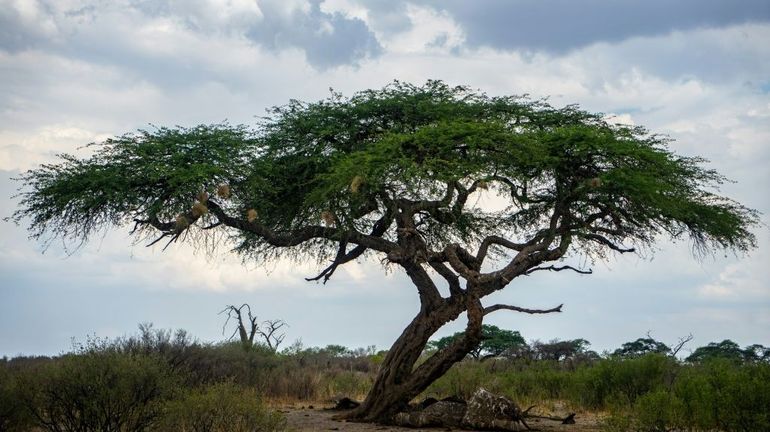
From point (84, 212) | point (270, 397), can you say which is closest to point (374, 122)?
point (84, 212)

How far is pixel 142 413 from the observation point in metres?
13.9

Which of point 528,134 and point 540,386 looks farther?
point 540,386

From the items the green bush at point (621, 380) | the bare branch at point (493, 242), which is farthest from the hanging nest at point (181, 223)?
the green bush at point (621, 380)

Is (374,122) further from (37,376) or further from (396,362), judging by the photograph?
(37,376)

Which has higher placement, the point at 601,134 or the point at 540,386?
the point at 601,134

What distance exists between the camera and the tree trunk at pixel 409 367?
1892 cm

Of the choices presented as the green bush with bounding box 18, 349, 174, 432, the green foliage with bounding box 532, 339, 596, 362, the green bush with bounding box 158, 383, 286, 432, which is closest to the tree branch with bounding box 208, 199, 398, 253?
the green bush with bounding box 18, 349, 174, 432

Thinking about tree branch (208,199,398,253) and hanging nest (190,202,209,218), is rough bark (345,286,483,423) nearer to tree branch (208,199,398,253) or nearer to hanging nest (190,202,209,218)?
tree branch (208,199,398,253)

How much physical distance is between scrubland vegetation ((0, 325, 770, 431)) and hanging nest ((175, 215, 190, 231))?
277 cm

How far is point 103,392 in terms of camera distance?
13.7 metres

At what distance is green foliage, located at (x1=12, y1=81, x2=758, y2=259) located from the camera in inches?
744

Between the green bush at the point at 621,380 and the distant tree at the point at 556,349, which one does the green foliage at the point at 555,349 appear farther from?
the green bush at the point at 621,380

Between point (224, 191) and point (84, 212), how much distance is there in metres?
3.32

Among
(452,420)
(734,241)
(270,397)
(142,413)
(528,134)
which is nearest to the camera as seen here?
(142,413)
